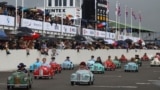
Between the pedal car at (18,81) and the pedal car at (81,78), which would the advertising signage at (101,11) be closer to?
the pedal car at (81,78)

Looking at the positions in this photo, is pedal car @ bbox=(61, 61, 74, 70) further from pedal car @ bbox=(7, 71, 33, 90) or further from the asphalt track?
pedal car @ bbox=(7, 71, 33, 90)

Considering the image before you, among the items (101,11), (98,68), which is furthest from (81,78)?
(101,11)

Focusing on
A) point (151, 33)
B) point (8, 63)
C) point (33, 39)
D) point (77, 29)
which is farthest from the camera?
point (151, 33)

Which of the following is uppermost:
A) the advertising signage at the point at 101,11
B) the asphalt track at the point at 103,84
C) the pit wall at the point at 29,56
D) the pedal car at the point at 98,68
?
the advertising signage at the point at 101,11

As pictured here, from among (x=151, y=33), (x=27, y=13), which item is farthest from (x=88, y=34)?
(x=151, y=33)

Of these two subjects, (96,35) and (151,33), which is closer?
(96,35)

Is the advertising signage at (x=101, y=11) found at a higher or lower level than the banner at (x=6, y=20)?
higher

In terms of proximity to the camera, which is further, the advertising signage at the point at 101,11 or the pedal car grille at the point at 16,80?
the advertising signage at the point at 101,11

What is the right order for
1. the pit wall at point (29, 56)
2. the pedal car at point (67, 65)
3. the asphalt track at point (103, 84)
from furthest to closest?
the pedal car at point (67, 65), the pit wall at point (29, 56), the asphalt track at point (103, 84)

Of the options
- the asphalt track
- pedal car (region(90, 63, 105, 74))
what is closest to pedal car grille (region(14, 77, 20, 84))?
the asphalt track

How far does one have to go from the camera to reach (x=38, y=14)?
182ft

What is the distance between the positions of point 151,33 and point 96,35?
63.8m

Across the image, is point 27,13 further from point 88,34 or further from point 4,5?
point 88,34

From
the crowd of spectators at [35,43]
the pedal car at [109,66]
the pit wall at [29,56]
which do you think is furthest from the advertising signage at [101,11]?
the pedal car at [109,66]
